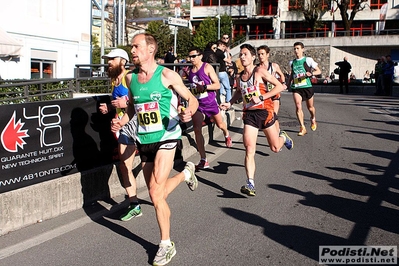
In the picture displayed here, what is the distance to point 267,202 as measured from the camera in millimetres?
7707

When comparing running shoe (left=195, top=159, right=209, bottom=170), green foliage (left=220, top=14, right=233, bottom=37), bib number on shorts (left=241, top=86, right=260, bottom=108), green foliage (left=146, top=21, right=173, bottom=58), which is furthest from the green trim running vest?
green foliage (left=220, top=14, right=233, bottom=37)

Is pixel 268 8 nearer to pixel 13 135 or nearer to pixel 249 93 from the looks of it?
pixel 249 93

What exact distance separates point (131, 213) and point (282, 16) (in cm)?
6653

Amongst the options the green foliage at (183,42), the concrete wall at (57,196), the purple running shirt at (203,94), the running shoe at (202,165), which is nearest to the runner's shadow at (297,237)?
the concrete wall at (57,196)

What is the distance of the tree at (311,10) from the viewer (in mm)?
65688

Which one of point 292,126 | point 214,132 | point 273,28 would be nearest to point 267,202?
point 214,132

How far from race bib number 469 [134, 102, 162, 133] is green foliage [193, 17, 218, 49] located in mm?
62518

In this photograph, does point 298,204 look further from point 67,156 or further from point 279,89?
point 67,156

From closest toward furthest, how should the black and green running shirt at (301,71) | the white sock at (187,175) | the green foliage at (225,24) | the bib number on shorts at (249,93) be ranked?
1. the white sock at (187,175)
2. the bib number on shorts at (249,93)
3. the black and green running shirt at (301,71)
4. the green foliage at (225,24)

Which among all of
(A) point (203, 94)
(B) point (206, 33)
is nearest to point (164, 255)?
(A) point (203, 94)

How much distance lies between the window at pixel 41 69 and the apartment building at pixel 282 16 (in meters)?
38.8

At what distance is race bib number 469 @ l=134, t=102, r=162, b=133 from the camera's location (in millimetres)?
5805

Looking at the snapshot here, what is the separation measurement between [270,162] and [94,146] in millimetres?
3697

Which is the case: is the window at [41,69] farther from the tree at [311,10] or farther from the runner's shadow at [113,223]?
the tree at [311,10]
